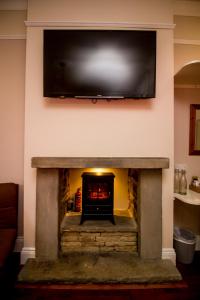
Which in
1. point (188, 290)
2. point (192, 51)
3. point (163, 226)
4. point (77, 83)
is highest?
point (192, 51)

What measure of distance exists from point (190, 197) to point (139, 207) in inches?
24.0

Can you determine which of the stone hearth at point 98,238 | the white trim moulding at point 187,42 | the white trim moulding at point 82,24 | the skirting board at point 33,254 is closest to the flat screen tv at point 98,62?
the white trim moulding at point 82,24

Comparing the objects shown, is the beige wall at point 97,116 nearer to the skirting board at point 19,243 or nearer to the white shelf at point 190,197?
the white shelf at point 190,197

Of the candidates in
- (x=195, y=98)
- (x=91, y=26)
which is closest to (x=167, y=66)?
(x=195, y=98)

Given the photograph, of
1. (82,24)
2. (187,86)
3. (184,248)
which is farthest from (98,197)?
(82,24)

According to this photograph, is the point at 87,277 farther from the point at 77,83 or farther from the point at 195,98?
the point at 195,98

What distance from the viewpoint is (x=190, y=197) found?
242 centimetres

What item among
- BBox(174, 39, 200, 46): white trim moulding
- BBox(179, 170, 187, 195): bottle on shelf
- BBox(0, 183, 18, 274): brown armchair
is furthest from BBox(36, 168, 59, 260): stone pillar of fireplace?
BBox(174, 39, 200, 46): white trim moulding

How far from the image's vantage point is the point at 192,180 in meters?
2.82

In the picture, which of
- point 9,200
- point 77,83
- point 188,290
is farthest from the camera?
point 9,200

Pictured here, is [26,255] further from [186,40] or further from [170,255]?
[186,40]

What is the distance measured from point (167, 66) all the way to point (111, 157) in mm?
1251

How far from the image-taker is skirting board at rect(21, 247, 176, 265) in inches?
93.9

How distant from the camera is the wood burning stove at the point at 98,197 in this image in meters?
2.54
